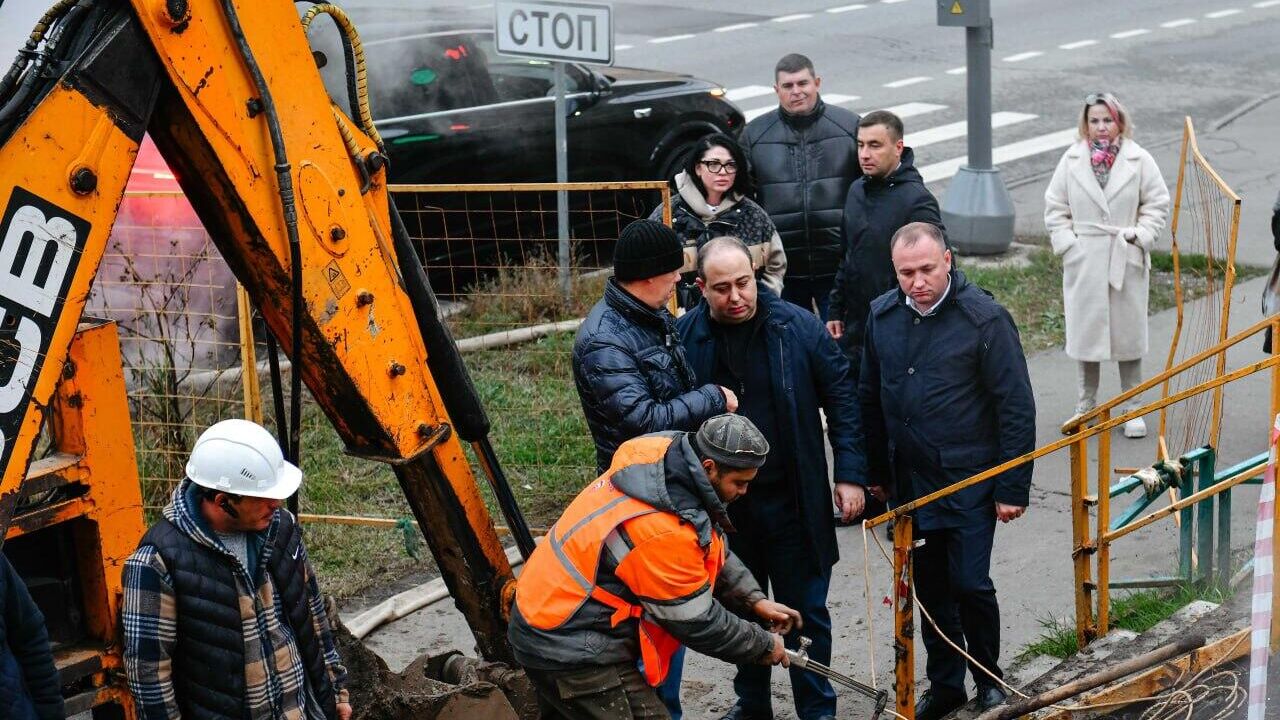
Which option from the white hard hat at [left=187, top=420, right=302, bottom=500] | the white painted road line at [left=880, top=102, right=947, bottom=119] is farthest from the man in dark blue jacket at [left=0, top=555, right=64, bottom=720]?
the white painted road line at [left=880, top=102, right=947, bottom=119]

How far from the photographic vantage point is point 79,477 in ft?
14.6

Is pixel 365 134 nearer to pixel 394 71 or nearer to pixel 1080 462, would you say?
pixel 1080 462

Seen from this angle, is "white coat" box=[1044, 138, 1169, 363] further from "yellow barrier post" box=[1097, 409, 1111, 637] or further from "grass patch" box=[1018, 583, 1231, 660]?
"yellow barrier post" box=[1097, 409, 1111, 637]

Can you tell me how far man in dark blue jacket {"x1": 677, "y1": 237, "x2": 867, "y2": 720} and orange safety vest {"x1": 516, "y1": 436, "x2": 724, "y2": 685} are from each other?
99cm

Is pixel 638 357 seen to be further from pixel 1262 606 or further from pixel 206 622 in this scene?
pixel 1262 606

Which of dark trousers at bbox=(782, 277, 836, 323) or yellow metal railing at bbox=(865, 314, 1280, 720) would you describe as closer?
yellow metal railing at bbox=(865, 314, 1280, 720)

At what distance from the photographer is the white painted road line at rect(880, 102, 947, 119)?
1632cm

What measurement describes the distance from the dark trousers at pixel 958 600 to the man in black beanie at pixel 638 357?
3.27 feet

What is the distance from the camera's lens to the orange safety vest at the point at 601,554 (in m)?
4.21

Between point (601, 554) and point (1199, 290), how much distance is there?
757cm

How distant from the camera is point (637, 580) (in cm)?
425

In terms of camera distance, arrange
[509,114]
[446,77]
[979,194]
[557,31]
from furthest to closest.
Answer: [979,194] < [509,114] < [446,77] < [557,31]

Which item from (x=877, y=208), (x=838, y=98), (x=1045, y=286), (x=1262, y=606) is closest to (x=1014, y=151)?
(x=838, y=98)

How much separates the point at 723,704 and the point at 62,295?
3198mm
